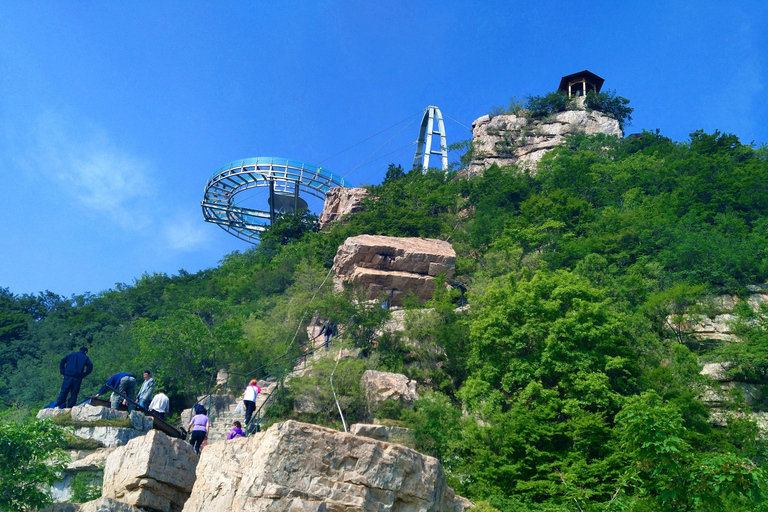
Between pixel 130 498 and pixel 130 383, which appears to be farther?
pixel 130 383

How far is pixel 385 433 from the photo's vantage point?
1647 cm

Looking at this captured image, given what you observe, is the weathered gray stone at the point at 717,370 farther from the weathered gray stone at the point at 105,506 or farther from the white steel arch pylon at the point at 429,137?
the white steel arch pylon at the point at 429,137

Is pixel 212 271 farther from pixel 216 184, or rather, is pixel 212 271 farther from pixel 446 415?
pixel 446 415

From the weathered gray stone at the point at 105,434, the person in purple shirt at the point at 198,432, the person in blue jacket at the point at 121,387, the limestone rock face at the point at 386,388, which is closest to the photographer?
the person in purple shirt at the point at 198,432

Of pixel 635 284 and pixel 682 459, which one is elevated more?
pixel 635 284

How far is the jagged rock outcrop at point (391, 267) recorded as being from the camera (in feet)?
98.3

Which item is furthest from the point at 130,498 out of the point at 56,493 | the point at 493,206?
the point at 493,206

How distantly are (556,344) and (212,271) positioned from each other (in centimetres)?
3451

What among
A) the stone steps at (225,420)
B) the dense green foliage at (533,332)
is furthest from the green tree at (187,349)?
the stone steps at (225,420)

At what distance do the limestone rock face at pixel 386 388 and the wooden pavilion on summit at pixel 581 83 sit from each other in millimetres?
50437

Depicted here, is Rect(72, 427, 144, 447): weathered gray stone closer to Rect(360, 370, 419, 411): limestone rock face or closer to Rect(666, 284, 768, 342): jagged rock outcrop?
Rect(360, 370, 419, 411): limestone rock face

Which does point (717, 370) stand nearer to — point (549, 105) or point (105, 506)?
point (105, 506)

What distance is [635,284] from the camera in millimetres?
26641

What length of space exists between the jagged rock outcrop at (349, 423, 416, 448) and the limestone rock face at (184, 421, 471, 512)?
4.14 metres
